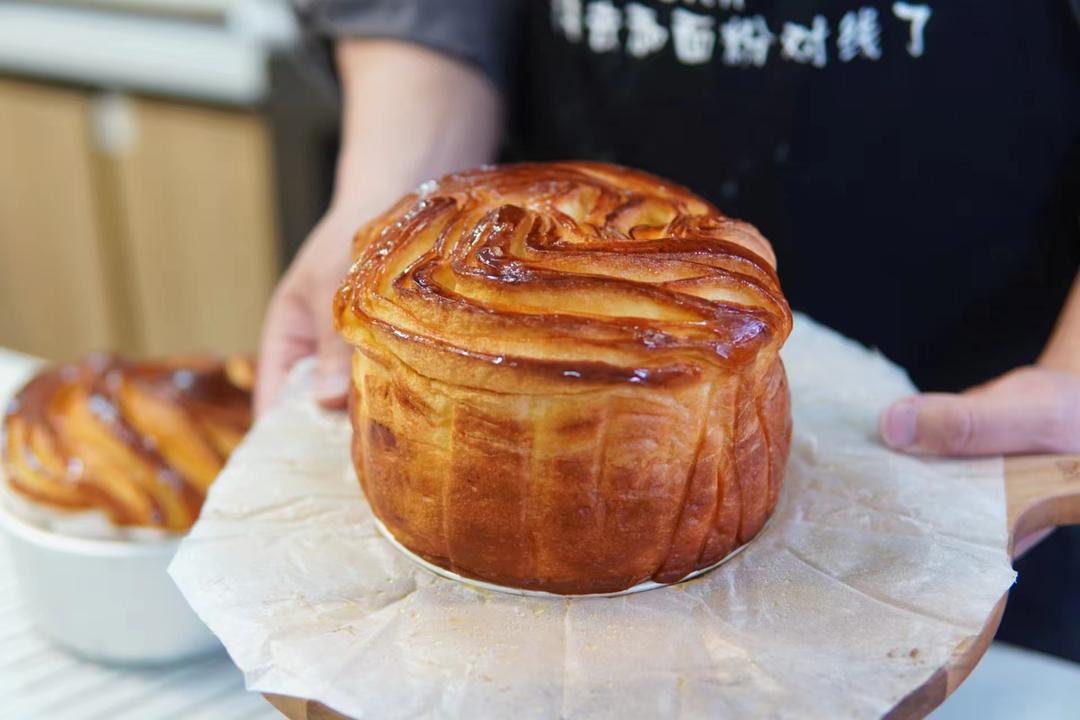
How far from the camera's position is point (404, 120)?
1.72 meters

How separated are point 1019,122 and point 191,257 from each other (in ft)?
10.4

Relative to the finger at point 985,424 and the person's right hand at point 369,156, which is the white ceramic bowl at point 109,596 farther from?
the finger at point 985,424

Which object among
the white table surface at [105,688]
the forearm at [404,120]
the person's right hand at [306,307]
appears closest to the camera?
the white table surface at [105,688]

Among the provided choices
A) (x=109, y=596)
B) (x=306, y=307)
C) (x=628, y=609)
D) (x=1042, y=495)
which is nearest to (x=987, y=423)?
(x=1042, y=495)

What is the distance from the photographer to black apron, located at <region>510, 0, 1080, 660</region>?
151 cm

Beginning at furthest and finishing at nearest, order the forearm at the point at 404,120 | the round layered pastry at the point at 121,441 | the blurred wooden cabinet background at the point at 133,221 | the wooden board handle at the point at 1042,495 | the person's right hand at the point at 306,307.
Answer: the blurred wooden cabinet background at the point at 133,221 → the forearm at the point at 404,120 → the person's right hand at the point at 306,307 → the round layered pastry at the point at 121,441 → the wooden board handle at the point at 1042,495

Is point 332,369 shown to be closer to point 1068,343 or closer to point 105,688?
point 105,688

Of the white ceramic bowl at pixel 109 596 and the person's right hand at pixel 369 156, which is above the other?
the person's right hand at pixel 369 156

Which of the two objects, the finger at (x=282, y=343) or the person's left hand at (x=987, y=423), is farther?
the finger at (x=282, y=343)

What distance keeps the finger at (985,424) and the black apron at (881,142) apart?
49 centimetres

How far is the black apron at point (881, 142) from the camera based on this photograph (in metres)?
1.51

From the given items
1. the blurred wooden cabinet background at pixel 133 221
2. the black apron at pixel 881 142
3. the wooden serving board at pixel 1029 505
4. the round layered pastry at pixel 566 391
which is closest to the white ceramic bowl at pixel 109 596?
the round layered pastry at pixel 566 391

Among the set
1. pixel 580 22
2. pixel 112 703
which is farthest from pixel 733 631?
pixel 580 22

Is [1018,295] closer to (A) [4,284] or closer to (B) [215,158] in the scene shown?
(B) [215,158]
